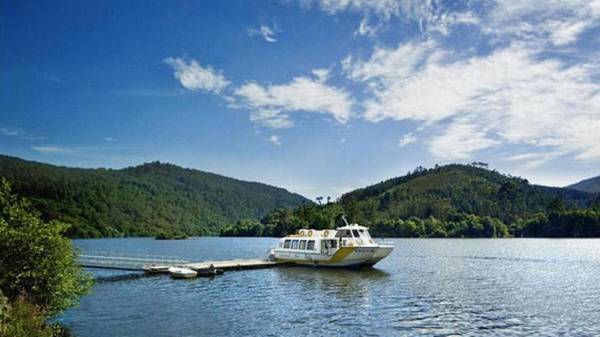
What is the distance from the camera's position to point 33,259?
2672cm

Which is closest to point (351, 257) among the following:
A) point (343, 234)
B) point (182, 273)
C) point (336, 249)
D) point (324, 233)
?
point (336, 249)

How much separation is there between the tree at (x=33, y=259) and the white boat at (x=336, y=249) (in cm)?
4235

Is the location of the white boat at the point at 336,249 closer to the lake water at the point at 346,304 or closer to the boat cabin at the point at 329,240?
the boat cabin at the point at 329,240

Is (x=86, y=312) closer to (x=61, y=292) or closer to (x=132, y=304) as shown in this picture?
(x=132, y=304)

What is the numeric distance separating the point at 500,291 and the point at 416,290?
8.09 m

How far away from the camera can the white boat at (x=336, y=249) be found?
6488cm

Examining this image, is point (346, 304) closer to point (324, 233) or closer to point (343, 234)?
point (343, 234)

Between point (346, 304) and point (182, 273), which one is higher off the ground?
point (182, 273)

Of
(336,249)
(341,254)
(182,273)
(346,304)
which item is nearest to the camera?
(346,304)

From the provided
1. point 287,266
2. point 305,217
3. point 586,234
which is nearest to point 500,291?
point 287,266

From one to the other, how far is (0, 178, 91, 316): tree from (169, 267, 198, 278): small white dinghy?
2967cm

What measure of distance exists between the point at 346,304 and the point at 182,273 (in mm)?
25515

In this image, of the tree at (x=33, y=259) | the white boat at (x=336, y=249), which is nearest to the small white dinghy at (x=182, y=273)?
the white boat at (x=336, y=249)

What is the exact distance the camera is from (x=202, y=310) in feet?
124
